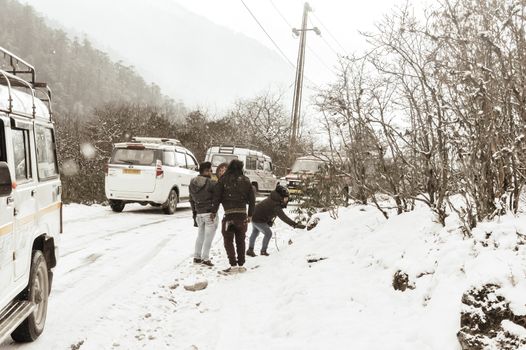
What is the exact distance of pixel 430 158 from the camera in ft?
21.1

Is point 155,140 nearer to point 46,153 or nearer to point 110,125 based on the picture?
point 46,153

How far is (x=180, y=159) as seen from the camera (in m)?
15.5

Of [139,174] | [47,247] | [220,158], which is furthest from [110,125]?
[47,247]

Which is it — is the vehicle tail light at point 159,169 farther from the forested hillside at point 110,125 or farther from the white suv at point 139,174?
the forested hillside at point 110,125

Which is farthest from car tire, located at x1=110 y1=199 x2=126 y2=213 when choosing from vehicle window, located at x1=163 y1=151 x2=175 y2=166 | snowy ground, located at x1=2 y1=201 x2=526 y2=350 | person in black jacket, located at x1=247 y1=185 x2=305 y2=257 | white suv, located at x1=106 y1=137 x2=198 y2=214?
person in black jacket, located at x1=247 y1=185 x2=305 y2=257

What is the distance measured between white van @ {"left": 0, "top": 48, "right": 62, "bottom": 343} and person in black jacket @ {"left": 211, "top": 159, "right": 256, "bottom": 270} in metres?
2.82

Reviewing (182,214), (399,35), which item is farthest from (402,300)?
(182,214)

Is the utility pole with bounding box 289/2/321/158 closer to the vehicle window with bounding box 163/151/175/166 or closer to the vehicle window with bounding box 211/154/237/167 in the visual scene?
the vehicle window with bounding box 211/154/237/167

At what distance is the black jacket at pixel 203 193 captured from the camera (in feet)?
26.5

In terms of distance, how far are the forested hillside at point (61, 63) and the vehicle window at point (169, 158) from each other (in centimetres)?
8811

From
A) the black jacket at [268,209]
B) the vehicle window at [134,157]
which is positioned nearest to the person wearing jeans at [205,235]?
the black jacket at [268,209]

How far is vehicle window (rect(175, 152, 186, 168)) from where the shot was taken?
1525cm

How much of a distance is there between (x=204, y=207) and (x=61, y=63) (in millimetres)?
112736

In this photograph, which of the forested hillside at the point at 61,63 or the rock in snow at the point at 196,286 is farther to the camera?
the forested hillside at the point at 61,63
